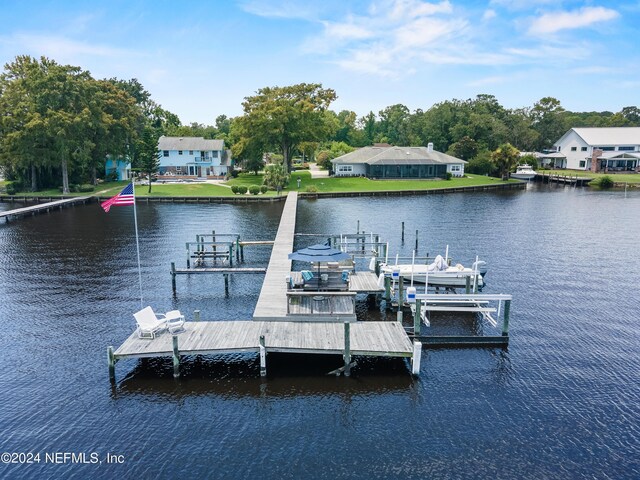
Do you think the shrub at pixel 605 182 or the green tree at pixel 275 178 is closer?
→ the green tree at pixel 275 178

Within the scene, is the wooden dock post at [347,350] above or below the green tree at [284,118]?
below

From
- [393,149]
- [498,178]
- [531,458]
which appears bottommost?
[531,458]

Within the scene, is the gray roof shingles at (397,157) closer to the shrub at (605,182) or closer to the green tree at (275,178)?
the green tree at (275,178)

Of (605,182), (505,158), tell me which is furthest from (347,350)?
(605,182)

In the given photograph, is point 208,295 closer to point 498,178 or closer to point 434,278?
point 434,278

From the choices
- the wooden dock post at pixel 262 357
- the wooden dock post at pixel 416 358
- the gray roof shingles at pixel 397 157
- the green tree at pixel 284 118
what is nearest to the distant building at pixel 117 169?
the green tree at pixel 284 118

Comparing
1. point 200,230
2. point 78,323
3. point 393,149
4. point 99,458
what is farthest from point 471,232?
point 393,149
